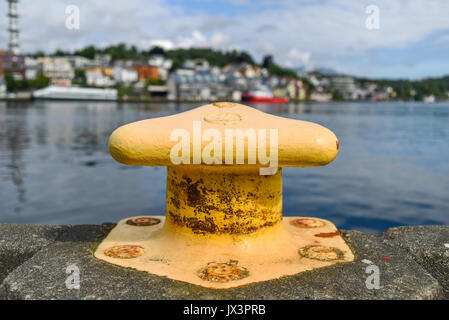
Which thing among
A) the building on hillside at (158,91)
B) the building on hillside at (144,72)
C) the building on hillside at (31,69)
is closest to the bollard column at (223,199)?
the building on hillside at (158,91)

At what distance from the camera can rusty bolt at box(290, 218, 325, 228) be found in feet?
9.14

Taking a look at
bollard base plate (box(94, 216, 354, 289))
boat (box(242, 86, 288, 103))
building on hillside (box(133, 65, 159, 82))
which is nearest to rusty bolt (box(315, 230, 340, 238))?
bollard base plate (box(94, 216, 354, 289))

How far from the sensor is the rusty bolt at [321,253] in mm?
2199

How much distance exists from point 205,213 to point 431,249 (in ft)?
4.33

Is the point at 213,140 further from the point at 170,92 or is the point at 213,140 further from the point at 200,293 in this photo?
the point at 170,92

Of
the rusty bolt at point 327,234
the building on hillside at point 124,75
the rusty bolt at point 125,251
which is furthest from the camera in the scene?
the building on hillside at point 124,75

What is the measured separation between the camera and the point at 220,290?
179cm

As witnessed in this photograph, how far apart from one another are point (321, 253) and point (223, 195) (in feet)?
1.99

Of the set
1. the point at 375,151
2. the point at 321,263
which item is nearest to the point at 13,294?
the point at 321,263

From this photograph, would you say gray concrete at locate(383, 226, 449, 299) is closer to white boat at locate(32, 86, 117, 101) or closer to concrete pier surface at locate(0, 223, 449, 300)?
concrete pier surface at locate(0, 223, 449, 300)

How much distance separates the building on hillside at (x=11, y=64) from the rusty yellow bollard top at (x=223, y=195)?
97.0 m

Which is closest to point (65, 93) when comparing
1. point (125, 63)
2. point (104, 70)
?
point (104, 70)

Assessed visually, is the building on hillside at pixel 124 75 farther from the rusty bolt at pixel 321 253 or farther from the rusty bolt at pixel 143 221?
the rusty bolt at pixel 321 253

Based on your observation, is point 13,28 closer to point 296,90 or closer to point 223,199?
point 296,90
